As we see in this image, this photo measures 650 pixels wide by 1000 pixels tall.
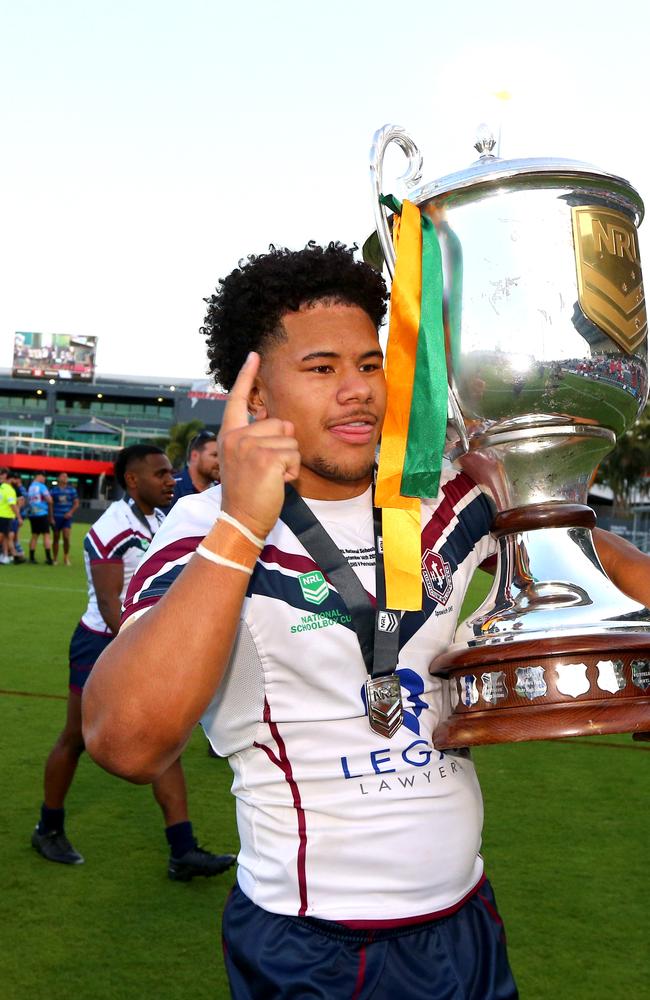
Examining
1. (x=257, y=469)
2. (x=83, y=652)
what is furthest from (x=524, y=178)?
(x=83, y=652)

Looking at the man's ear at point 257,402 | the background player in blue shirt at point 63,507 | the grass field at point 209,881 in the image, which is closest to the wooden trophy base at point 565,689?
the man's ear at point 257,402

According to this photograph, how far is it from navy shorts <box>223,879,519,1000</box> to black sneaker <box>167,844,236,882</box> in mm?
2410

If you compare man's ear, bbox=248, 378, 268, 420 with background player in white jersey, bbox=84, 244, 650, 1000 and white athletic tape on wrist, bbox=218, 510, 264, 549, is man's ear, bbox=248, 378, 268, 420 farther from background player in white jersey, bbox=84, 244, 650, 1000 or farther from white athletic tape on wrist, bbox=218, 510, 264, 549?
white athletic tape on wrist, bbox=218, 510, 264, 549

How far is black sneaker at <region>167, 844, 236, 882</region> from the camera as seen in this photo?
4090 millimetres

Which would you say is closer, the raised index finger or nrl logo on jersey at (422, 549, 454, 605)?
the raised index finger

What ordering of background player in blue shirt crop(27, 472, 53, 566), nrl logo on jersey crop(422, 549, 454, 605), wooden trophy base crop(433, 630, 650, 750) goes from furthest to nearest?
background player in blue shirt crop(27, 472, 53, 566)
nrl logo on jersey crop(422, 549, 454, 605)
wooden trophy base crop(433, 630, 650, 750)

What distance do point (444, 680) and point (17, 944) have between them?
2.41 metres

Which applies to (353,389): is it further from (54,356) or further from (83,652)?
(54,356)

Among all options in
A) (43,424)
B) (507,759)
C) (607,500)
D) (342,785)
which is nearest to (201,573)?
(342,785)

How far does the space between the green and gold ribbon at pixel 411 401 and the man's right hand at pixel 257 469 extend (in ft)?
0.77

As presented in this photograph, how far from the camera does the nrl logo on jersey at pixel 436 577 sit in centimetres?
184

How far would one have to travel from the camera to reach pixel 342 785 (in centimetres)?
171

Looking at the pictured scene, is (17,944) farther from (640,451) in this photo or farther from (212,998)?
(640,451)

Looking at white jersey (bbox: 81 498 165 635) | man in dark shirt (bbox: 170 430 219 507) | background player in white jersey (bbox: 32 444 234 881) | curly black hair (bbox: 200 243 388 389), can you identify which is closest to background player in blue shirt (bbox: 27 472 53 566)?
man in dark shirt (bbox: 170 430 219 507)
